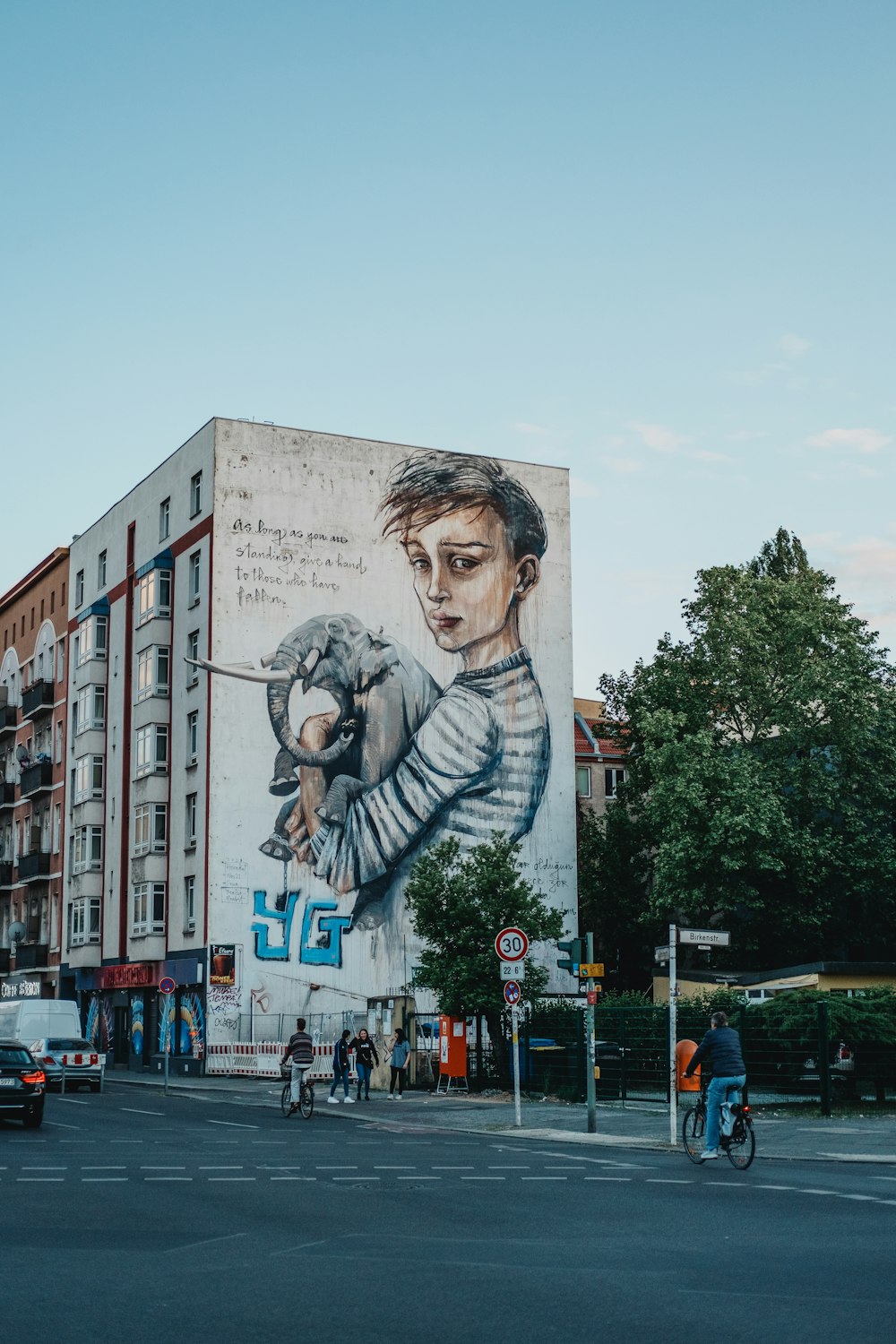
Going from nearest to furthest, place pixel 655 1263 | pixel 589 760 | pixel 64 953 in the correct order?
pixel 655 1263 < pixel 64 953 < pixel 589 760

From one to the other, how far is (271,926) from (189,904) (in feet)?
12.5

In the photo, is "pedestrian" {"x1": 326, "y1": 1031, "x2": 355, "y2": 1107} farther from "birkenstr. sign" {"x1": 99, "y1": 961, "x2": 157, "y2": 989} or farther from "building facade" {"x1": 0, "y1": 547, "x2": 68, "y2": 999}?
"building facade" {"x1": 0, "y1": 547, "x2": 68, "y2": 999}

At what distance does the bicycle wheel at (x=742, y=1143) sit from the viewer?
1952cm

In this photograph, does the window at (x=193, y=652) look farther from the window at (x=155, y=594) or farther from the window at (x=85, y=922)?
the window at (x=85, y=922)

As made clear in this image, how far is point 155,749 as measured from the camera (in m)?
63.3

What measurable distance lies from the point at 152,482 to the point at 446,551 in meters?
12.0

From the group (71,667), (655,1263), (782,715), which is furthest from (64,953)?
(655,1263)

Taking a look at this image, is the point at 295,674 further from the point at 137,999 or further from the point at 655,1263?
the point at 655,1263

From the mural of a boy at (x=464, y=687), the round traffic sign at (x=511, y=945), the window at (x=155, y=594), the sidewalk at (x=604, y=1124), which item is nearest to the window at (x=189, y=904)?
the mural of a boy at (x=464, y=687)

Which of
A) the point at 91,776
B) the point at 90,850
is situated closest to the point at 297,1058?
the point at 90,850

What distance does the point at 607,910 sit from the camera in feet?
215

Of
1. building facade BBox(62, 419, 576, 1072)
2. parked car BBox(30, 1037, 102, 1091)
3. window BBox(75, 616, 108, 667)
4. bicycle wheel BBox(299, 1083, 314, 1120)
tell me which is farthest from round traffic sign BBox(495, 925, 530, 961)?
window BBox(75, 616, 108, 667)

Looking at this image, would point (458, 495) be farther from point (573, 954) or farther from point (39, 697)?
point (573, 954)

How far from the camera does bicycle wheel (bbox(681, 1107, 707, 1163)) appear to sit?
20.7 metres
